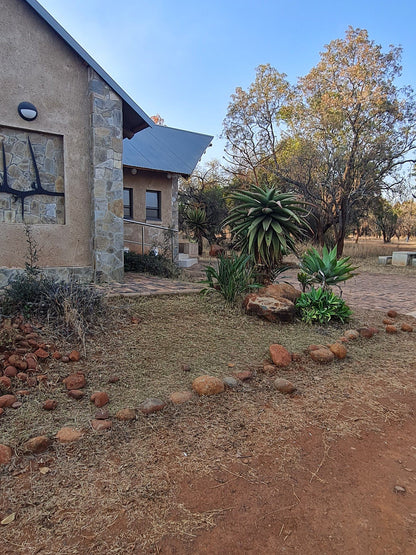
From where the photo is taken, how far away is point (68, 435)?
2.34m

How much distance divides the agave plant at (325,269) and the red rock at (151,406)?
362 cm

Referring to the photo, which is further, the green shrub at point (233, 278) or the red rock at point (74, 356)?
the green shrub at point (233, 278)

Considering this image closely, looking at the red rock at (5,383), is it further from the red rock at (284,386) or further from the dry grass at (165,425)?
the red rock at (284,386)

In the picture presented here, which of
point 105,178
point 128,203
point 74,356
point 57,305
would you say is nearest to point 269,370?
point 74,356

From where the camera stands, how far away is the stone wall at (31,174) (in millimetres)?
5984

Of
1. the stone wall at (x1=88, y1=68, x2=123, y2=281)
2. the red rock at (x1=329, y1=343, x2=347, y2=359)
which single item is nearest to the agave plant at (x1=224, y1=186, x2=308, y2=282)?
the red rock at (x1=329, y1=343, x2=347, y2=359)

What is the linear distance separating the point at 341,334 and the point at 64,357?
11.6 feet

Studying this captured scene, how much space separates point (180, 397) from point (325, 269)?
3707 millimetres

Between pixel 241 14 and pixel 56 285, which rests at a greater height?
pixel 241 14

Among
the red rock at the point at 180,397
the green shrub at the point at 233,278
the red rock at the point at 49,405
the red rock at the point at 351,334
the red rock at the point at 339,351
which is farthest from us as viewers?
the green shrub at the point at 233,278

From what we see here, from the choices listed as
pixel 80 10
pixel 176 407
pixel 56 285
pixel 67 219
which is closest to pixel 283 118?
pixel 80 10

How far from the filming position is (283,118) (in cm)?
1864

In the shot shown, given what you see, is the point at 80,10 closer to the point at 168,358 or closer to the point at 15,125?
the point at 15,125

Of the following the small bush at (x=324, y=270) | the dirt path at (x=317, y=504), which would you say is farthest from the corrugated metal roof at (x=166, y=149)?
the dirt path at (x=317, y=504)
